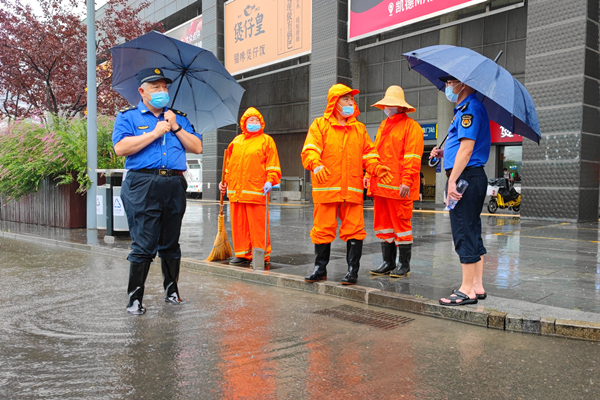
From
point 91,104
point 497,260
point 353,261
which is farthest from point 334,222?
point 91,104

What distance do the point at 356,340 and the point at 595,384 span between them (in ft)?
5.29

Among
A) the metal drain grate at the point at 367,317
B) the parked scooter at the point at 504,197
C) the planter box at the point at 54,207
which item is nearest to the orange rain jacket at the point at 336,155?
the metal drain grate at the point at 367,317

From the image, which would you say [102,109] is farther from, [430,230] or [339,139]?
[339,139]

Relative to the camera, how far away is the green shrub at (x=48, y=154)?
458 inches

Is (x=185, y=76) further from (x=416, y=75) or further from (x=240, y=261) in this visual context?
(x=416, y=75)

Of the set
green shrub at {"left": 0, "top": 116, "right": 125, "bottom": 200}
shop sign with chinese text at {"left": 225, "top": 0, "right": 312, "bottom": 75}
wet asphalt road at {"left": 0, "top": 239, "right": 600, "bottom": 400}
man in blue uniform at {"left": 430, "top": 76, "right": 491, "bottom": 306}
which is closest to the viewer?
wet asphalt road at {"left": 0, "top": 239, "right": 600, "bottom": 400}

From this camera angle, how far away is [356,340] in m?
4.00

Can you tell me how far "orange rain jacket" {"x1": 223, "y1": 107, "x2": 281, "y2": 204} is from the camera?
6.64m

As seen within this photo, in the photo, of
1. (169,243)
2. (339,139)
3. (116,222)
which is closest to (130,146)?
(169,243)


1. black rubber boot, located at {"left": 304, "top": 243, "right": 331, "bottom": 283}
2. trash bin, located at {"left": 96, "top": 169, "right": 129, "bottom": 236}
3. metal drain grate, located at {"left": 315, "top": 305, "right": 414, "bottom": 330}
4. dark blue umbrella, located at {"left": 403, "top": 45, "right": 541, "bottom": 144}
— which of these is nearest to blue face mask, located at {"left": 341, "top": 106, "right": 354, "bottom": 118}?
dark blue umbrella, located at {"left": 403, "top": 45, "right": 541, "bottom": 144}

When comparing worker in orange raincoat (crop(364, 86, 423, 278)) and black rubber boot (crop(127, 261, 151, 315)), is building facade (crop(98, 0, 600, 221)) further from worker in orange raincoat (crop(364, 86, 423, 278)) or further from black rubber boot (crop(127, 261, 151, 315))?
black rubber boot (crop(127, 261, 151, 315))

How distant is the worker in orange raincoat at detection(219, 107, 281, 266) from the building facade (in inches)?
342

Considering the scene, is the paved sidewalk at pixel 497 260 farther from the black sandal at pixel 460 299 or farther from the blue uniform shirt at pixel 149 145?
the blue uniform shirt at pixel 149 145

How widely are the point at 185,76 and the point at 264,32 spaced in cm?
1484
